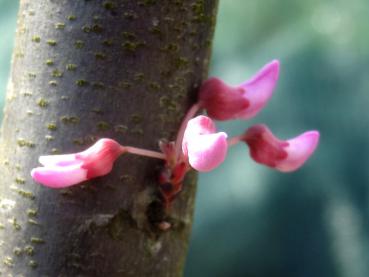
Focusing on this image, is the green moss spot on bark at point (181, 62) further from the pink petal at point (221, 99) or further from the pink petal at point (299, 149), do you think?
the pink petal at point (299, 149)

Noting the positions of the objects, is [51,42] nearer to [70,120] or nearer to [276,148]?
[70,120]

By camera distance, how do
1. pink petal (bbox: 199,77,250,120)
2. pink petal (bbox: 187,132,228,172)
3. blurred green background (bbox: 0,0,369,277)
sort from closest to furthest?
pink petal (bbox: 187,132,228,172) → pink petal (bbox: 199,77,250,120) → blurred green background (bbox: 0,0,369,277)

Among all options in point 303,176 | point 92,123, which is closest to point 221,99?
point 92,123

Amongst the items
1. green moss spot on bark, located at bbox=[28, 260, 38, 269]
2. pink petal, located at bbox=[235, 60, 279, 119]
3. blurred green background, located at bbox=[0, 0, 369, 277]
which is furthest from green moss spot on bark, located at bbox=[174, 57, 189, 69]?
blurred green background, located at bbox=[0, 0, 369, 277]

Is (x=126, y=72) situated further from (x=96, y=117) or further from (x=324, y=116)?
(x=324, y=116)

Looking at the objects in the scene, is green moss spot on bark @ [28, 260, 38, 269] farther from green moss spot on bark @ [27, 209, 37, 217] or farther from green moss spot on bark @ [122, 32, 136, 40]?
green moss spot on bark @ [122, 32, 136, 40]

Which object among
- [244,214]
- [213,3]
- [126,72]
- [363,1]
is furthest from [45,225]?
[363,1]

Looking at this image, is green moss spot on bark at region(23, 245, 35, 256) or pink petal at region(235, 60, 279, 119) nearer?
green moss spot on bark at region(23, 245, 35, 256)
